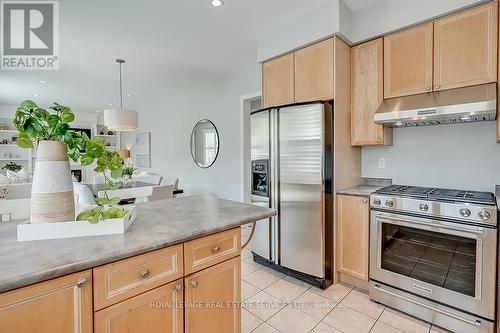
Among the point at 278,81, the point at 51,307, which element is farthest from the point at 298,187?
the point at 51,307

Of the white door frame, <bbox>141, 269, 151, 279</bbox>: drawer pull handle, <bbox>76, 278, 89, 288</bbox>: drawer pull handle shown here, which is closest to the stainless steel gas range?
<bbox>141, 269, 151, 279</bbox>: drawer pull handle

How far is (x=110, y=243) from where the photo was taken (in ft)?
3.18

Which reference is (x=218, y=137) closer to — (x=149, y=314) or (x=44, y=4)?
(x=44, y=4)

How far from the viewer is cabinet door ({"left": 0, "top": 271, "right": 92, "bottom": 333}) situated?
0.74 meters

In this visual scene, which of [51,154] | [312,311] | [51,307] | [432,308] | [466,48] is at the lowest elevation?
[312,311]

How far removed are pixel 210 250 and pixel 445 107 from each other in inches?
78.7

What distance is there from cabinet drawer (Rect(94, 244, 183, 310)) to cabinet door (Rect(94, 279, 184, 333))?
3 cm

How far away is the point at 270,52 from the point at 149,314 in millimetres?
2734

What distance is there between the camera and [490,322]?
1.66 metres

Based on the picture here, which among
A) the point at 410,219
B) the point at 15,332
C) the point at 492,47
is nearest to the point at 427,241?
the point at 410,219

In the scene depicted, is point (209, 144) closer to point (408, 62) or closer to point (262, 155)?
point (262, 155)

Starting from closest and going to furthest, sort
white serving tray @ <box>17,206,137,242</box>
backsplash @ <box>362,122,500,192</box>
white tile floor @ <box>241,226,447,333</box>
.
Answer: white serving tray @ <box>17,206,137,242</box>
white tile floor @ <box>241,226,447,333</box>
backsplash @ <box>362,122,500,192</box>

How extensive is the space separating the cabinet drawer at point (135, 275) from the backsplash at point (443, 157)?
7.93ft

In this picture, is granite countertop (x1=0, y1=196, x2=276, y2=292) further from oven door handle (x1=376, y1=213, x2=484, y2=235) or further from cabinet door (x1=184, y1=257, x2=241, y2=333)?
oven door handle (x1=376, y1=213, x2=484, y2=235)
